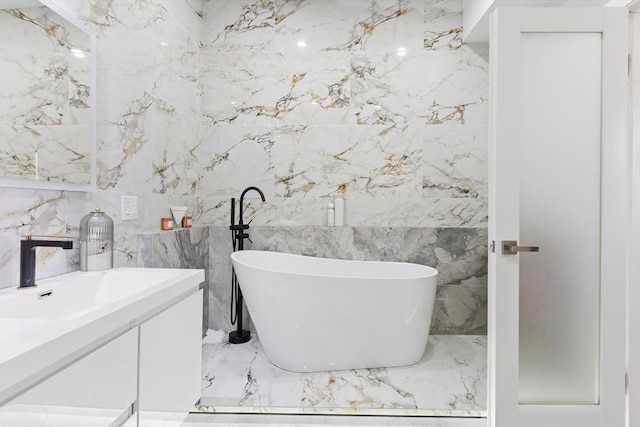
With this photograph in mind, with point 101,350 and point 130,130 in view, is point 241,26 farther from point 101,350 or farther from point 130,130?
point 101,350

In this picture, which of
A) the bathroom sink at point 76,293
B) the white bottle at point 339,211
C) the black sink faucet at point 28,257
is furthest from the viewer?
the white bottle at point 339,211

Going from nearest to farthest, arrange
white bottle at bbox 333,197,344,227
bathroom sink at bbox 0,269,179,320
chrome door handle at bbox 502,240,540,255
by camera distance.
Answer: bathroom sink at bbox 0,269,179,320
chrome door handle at bbox 502,240,540,255
white bottle at bbox 333,197,344,227

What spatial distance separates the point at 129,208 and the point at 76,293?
81cm

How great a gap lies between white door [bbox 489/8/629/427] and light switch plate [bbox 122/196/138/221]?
73.2 inches

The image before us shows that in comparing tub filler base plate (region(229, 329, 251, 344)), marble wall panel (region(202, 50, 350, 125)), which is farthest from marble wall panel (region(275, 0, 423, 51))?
tub filler base plate (region(229, 329, 251, 344))

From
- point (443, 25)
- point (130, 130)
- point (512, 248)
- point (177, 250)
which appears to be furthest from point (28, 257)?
point (443, 25)

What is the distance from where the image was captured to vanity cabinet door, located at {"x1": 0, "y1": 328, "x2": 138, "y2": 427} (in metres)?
0.71

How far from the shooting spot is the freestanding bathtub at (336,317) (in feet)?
7.66

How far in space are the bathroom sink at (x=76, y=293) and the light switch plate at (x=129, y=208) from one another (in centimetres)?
56

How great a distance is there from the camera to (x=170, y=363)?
51.5 inches

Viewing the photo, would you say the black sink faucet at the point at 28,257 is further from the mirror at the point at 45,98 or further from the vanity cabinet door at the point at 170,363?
the vanity cabinet door at the point at 170,363

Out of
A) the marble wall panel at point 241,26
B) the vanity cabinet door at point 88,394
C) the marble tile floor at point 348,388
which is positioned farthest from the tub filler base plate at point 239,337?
the marble wall panel at point 241,26

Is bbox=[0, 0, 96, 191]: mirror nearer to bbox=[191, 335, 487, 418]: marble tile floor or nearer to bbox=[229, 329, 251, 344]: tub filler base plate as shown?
bbox=[191, 335, 487, 418]: marble tile floor

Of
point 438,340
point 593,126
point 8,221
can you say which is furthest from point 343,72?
point 8,221
